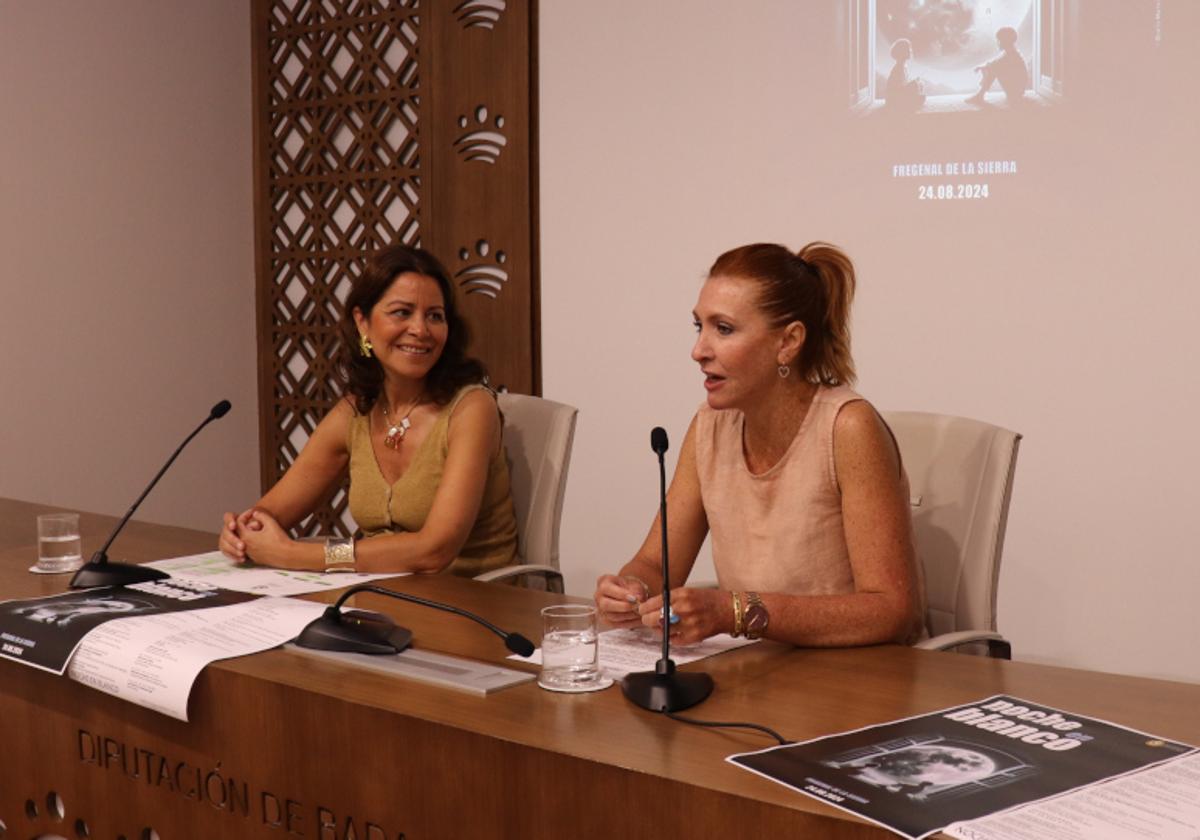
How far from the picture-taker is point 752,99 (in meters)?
4.11

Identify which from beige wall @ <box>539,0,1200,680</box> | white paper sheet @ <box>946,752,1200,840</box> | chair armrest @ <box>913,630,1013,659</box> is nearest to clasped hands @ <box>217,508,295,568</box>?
chair armrest @ <box>913,630,1013,659</box>

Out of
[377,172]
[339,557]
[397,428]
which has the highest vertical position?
[377,172]

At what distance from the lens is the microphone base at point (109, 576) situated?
2.21m

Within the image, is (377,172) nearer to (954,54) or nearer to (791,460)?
(954,54)

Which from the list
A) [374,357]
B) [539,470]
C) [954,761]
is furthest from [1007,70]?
[954,761]

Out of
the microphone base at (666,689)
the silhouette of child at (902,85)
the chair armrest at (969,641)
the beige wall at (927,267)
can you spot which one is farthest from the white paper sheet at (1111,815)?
the silhouette of child at (902,85)

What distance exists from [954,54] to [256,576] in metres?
2.54

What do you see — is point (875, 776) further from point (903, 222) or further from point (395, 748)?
point (903, 222)

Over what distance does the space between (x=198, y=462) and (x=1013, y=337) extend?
3086 millimetres

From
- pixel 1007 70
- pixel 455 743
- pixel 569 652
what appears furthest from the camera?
pixel 1007 70

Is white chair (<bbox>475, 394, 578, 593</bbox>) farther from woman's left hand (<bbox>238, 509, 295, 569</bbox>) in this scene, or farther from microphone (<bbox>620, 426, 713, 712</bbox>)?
microphone (<bbox>620, 426, 713, 712</bbox>)

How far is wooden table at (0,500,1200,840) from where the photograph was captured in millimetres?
1355

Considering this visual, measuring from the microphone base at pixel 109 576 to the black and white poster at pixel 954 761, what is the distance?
1276mm

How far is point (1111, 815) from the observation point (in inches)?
47.1
